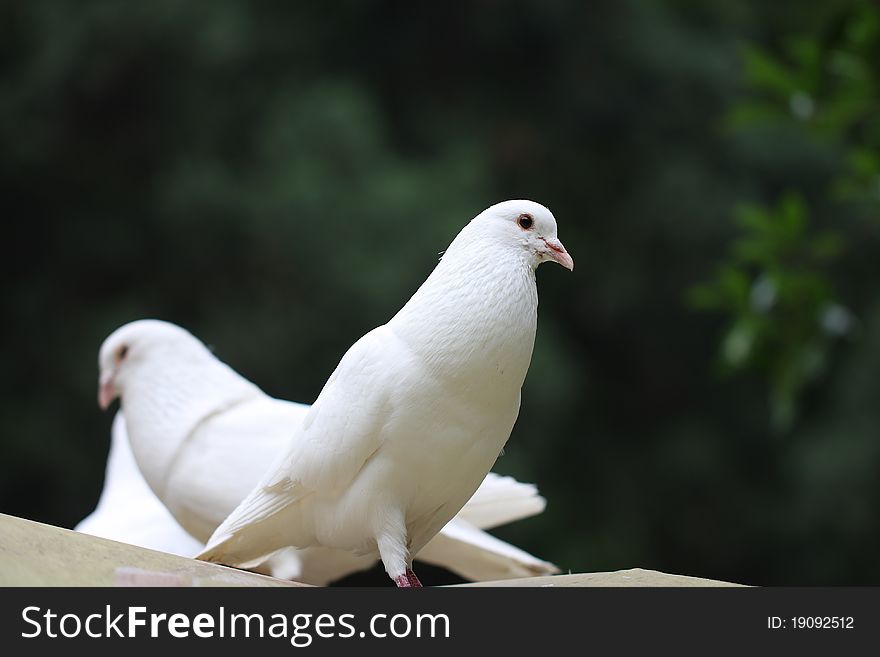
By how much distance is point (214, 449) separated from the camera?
11.4 ft

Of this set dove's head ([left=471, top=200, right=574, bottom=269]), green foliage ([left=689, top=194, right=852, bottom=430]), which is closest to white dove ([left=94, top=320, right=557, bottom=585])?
dove's head ([left=471, top=200, right=574, bottom=269])

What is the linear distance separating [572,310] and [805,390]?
266 centimetres

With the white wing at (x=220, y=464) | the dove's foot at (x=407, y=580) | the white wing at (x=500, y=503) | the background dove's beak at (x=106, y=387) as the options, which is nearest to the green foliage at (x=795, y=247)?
the white wing at (x=500, y=503)

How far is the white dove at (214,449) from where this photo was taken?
11.3ft

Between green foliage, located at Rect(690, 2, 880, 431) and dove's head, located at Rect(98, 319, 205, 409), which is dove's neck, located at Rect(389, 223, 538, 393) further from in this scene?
green foliage, located at Rect(690, 2, 880, 431)

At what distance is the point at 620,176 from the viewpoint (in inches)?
486

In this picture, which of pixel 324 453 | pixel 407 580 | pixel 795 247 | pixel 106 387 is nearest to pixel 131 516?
pixel 106 387

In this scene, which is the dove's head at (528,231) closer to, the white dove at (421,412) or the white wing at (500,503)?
the white dove at (421,412)

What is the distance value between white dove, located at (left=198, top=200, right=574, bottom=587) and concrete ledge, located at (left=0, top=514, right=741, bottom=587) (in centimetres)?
26

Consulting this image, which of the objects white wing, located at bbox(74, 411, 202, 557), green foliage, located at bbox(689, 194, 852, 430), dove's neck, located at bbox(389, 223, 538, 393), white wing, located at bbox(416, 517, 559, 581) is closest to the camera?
dove's neck, located at bbox(389, 223, 538, 393)

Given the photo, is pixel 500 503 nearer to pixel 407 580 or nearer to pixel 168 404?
pixel 407 580

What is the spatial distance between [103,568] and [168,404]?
51.4 inches

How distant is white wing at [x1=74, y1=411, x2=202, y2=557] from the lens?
12.9 ft
